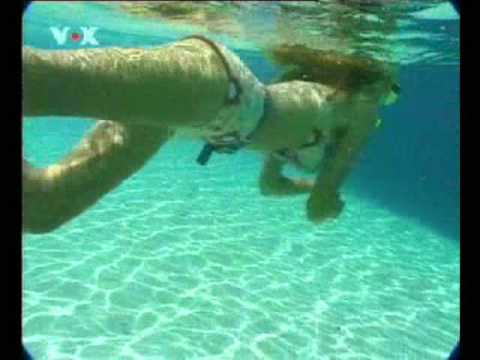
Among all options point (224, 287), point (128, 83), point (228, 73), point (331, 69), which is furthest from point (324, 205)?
point (331, 69)

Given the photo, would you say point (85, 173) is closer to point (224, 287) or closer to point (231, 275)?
point (224, 287)

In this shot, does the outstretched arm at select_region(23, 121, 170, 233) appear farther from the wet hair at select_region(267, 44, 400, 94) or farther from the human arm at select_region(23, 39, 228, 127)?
the wet hair at select_region(267, 44, 400, 94)

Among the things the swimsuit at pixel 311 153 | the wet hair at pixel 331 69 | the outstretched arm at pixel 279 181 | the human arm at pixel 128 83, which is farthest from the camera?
the wet hair at pixel 331 69

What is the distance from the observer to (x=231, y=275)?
36.6 feet

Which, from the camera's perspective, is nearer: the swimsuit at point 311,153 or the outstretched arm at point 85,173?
the outstretched arm at point 85,173

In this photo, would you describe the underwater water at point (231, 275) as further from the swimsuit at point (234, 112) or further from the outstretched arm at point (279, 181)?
the outstretched arm at point (279, 181)

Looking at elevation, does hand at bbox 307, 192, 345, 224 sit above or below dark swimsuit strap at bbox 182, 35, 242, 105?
below

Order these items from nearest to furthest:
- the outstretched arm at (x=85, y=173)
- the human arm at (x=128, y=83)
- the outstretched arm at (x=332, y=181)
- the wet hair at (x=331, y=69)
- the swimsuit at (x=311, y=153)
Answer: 1. the human arm at (x=128, y=83)
2. the outstretched arm at (x=85, y=173)
3. the swimsuit at (x=311, y=153)
4. the outstretched arm at (x=332, y=181)
5. the wet hair at (x=331, y=69)

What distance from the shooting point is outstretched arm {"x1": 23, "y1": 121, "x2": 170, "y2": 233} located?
10.7 feet

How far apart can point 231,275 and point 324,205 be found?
5.43 metres

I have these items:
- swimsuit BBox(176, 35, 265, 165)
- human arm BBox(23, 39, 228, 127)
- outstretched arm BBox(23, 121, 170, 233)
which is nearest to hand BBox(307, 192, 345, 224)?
swimsuit BBox(176, 35, 265, 165)

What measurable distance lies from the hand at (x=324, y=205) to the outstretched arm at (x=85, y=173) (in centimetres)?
247

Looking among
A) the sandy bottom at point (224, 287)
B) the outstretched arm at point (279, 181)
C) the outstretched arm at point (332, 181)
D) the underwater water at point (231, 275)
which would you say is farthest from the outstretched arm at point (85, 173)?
the sandy bottom at point (224, 287)

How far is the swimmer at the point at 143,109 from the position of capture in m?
2.88
